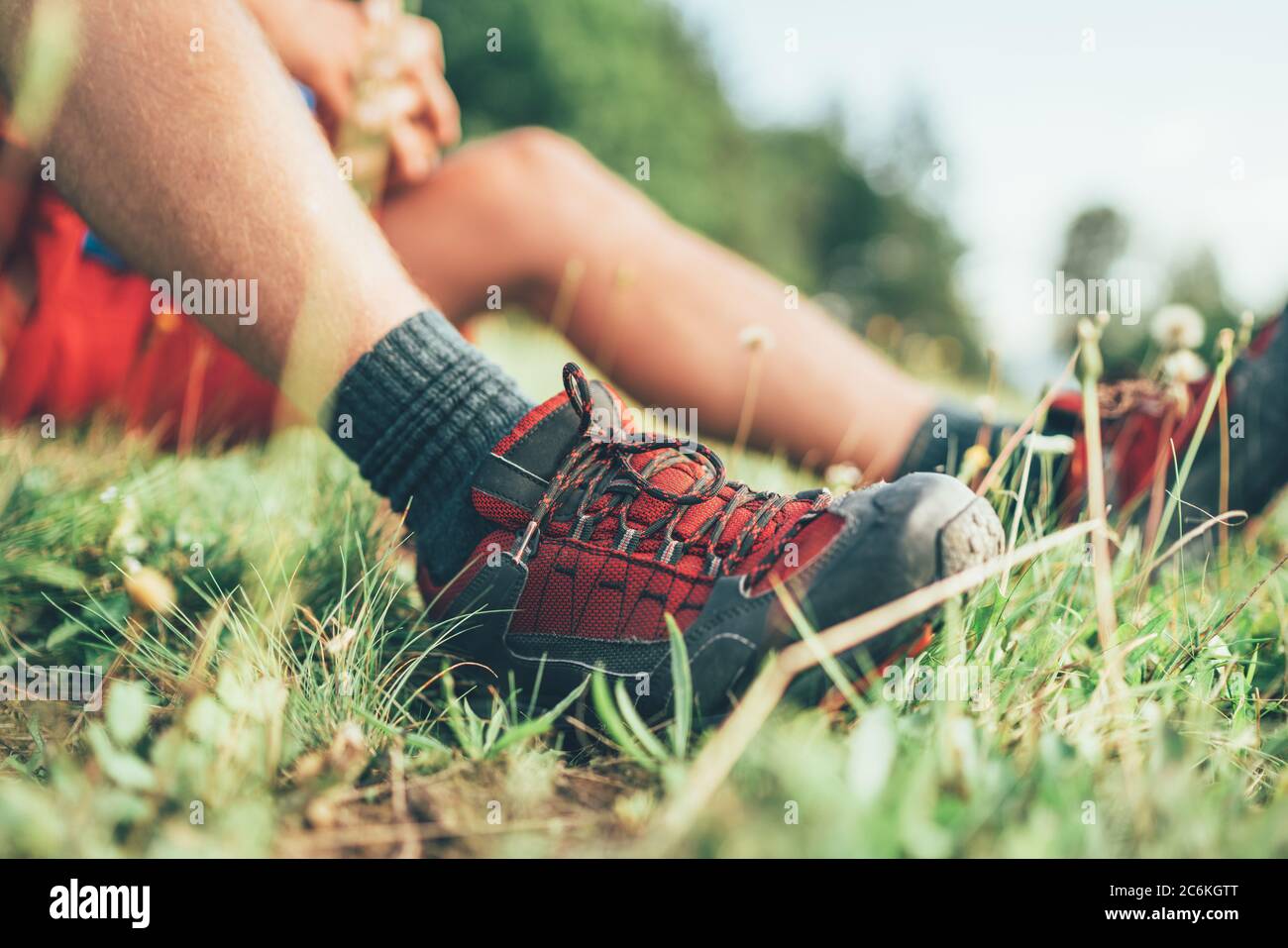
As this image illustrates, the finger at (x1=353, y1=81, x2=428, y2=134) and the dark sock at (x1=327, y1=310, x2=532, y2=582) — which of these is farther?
the finger at (x1=353, y1=81, x2=428, y2=134)

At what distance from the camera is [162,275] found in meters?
1.02

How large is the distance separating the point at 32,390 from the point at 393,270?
0.97m

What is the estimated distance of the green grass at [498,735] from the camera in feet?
2.09

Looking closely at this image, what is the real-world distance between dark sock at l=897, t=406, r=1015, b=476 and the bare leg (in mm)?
46

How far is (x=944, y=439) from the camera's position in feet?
5.51

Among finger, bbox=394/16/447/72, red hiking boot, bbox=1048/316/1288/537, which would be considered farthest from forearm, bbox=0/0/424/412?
red hiking boot, bbox=1048/316/1288/537

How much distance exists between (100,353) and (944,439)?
5.49 feet

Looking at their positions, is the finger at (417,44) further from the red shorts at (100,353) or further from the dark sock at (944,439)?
the dark sock at (944,439)

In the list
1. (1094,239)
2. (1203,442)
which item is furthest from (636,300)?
(1094,239)

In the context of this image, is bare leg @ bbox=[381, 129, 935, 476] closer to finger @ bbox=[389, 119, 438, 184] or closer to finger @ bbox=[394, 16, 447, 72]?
finger @ bbox=[389, 119, 438, 184]

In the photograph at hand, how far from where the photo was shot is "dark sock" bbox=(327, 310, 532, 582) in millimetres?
1034

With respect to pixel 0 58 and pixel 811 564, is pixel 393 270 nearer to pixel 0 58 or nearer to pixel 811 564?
pixel 0 58

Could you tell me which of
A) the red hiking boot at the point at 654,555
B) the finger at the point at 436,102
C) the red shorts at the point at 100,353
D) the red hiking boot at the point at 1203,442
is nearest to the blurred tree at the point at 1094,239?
the red hiking boot at the point at 1203,442
